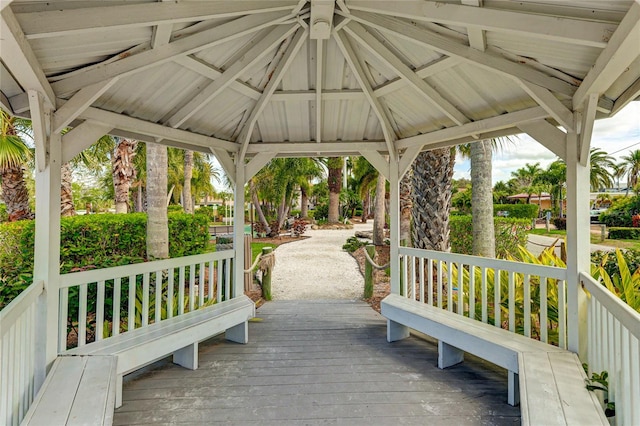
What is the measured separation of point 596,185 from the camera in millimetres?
30359

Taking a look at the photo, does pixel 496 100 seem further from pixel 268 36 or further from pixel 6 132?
pixel 6 132

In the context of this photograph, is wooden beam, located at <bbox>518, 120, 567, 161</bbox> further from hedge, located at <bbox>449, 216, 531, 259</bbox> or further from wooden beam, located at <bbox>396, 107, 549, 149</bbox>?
hedge, located at <bbox>449, 216, 531, 259</bbox>

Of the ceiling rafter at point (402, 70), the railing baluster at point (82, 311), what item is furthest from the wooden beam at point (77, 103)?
the ceiling rafter at point (402, 70)

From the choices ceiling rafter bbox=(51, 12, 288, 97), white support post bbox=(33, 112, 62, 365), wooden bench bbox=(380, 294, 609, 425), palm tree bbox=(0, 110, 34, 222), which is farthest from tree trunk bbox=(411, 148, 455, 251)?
palm tree bbox=(0, 110, 34, 222)

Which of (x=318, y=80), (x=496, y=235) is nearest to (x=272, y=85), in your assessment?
(x=318, y=80)

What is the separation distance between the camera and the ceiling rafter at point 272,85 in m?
3.10

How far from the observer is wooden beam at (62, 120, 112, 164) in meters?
2.75

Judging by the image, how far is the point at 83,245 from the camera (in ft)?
17.3

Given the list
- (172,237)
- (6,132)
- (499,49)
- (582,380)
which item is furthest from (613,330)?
(6,132)

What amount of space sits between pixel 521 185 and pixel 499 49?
52812mm

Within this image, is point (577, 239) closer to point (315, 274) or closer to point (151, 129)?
point (151, 129)

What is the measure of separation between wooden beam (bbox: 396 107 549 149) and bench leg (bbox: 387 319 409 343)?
234cm

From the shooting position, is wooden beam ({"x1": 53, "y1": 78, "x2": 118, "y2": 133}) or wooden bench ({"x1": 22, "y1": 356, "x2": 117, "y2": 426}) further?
wooden beam ({"x1": 53, "y1": 78, "x2": 118, "y2": 133})

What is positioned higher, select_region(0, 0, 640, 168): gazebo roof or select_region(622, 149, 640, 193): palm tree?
select_region(622, 149, 640, 193): palm tree
